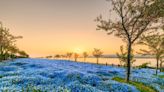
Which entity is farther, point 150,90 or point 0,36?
point 0,36

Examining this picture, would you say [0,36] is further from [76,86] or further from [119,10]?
[76,86]

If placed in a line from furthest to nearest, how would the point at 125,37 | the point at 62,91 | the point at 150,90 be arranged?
the point at 125,37 < the point at 150,90 < the point at 62,91

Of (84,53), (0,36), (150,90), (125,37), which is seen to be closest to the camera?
(150,90)

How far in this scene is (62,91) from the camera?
19.9 m

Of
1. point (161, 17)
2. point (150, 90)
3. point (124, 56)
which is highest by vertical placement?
point (161, 17)

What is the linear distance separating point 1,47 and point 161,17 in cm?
4847

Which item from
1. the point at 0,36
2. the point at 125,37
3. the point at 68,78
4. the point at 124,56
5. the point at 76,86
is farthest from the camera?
the point at 0,36

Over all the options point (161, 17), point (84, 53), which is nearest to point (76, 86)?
point (161, 17)

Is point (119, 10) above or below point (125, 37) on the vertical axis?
above

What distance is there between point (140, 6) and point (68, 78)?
13.2 meters

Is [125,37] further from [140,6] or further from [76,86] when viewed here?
[76,86]

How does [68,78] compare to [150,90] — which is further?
[150,90]

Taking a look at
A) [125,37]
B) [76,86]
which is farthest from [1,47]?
[76,86]

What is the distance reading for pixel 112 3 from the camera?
3497 cm
